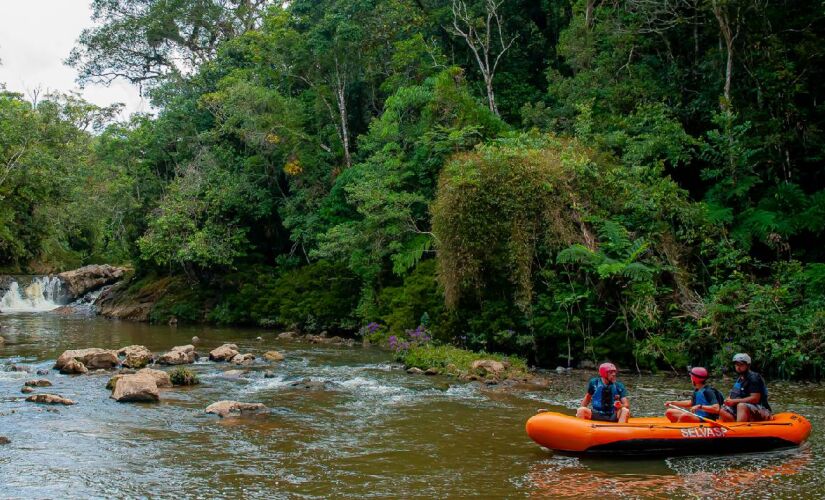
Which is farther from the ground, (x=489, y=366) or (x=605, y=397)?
(x=605, y=397)

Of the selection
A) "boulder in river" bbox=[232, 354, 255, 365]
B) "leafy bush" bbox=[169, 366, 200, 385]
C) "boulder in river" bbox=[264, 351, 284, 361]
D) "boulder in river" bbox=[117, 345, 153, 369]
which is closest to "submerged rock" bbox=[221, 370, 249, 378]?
"leafy bush" bbox=[169, 366, 200, 385]

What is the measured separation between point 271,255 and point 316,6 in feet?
35.2

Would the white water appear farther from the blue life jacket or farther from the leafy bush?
the blue life jacket

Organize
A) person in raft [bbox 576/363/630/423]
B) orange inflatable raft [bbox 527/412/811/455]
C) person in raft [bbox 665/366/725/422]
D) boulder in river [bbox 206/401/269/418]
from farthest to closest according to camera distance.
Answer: boulder in river [bbox 206/401/269/418], person in raft [bbox 665/366/725/422], person in raft [bbox 576/363/630/423], orange inflatable raft [bbox 527/412/811/455]

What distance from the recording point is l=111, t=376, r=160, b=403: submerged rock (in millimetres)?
12648

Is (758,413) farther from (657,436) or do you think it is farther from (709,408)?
(657,436)

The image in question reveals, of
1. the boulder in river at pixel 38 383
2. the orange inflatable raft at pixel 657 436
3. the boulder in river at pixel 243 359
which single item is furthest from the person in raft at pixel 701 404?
the boulder in river at pixel 38 383

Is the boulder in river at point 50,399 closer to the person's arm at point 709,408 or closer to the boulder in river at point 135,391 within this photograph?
the boulder in river at point 135,391

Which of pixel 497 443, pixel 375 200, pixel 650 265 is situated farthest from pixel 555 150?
pixel 497 443

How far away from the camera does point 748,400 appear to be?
9.70m

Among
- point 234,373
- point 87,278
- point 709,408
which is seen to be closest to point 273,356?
point 234,373

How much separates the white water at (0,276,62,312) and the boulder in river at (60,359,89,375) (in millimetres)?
20345

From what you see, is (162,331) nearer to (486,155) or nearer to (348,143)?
(348,143)

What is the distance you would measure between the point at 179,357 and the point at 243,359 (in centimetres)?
161
